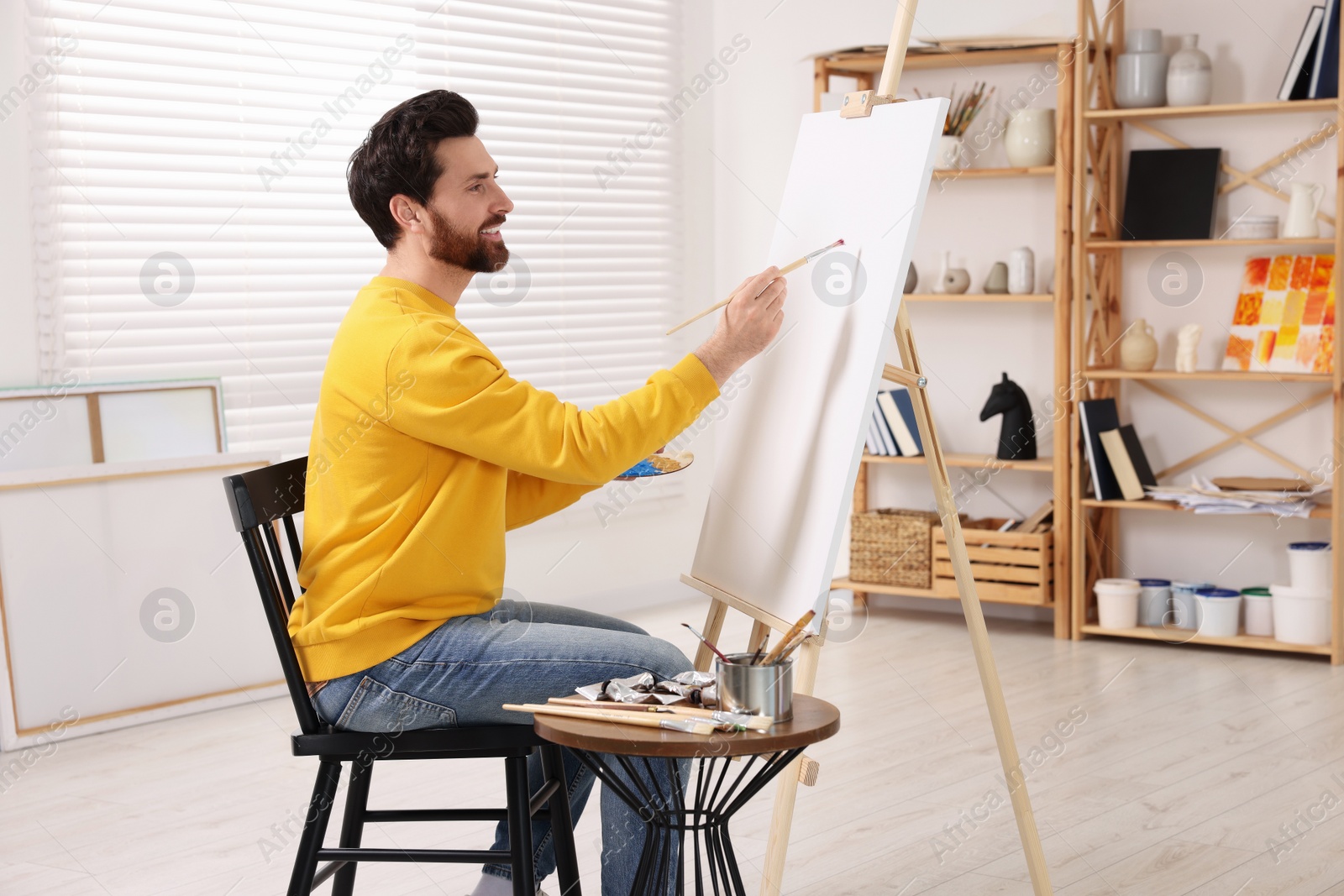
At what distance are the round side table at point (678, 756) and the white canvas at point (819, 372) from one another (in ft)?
0.92

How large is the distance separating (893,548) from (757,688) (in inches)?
122

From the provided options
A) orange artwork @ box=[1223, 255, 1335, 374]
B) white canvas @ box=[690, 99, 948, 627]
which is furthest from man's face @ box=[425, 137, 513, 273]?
orange artwork @ box=[1223, 255, 1335, 374]

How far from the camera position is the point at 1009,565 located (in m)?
4.38

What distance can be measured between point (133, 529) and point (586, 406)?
1.71 meters

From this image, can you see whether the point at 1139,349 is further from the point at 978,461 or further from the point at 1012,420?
the point at 978,461

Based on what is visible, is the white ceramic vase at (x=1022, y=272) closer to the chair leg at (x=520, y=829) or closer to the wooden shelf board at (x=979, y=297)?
the wooden shelf board at (x=979, y=297)

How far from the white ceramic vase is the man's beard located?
2.81 m

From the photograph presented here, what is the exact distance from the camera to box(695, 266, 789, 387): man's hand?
1.86 meters

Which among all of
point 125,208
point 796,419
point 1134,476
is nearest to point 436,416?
point 796,419

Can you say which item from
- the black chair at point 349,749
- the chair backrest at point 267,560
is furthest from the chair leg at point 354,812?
the chair backrest at point 267,560

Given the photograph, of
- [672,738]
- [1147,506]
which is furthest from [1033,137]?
[672,738]

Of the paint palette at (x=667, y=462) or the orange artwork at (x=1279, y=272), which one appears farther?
the orange artwork at (x=1279, y=272)

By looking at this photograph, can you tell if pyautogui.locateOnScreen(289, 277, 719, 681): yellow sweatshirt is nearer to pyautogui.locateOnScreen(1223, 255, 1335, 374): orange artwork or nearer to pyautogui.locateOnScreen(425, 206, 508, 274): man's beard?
pyautogui.locateOnScreen(425, 206, 508, 274): man's beard

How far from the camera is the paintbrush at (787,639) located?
5.21ft
